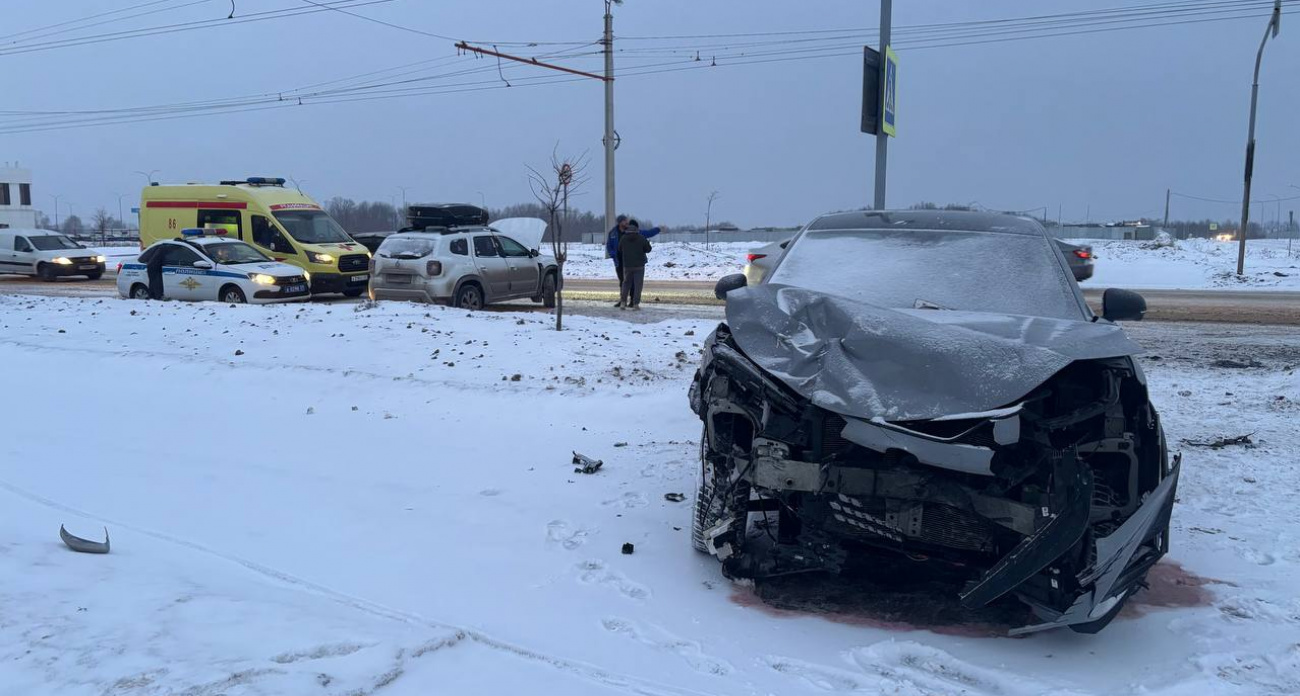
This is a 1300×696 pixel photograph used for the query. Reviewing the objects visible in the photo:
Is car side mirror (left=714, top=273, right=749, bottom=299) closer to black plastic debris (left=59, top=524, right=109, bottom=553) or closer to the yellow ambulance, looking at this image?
black plastic debris (left=59, top=524, right=109, bottom=553)

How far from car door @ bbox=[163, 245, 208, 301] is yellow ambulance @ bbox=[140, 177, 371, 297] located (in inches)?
102

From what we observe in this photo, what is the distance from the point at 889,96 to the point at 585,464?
29.9 feet

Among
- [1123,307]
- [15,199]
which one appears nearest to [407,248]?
[1123,307]

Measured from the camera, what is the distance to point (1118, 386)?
12.2ft

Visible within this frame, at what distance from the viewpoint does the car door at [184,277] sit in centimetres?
1705

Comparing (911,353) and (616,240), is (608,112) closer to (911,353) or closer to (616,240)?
(616,240)

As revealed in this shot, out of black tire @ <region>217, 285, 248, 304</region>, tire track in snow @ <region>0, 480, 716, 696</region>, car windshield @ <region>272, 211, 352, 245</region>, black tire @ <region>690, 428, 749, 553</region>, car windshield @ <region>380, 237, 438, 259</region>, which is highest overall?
car windshield @ <region>272, 211, 352, 245</region>

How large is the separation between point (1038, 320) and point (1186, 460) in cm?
317

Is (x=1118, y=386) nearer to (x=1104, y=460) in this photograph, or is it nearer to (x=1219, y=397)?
(x=1104, y=460)

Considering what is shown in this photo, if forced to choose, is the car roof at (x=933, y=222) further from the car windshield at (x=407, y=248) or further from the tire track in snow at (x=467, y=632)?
the car windshield at (x=407, y=248)

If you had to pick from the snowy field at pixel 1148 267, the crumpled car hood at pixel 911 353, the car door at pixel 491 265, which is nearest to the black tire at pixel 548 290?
the car door at pixel 491 265

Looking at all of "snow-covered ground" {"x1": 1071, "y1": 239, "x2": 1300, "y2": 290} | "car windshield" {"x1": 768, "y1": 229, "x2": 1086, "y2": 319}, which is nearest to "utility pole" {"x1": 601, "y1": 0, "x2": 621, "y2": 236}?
"snow-covered ground" {"x1": 1071, "y1": 239, "x2": 1300, "y2": 290}

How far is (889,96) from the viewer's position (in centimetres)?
1316

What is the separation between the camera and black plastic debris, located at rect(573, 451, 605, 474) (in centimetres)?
641
